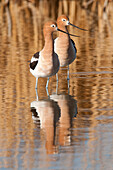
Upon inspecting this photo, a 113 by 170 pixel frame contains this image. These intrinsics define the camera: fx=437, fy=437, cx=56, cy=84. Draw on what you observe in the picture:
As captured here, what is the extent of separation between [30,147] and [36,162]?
0.51 meters

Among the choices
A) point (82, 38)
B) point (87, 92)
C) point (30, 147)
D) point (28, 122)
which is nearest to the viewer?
point (30, 147)

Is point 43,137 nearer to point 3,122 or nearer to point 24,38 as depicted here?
point 3,122

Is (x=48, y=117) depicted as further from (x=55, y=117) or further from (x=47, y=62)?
(x=47, y=62)

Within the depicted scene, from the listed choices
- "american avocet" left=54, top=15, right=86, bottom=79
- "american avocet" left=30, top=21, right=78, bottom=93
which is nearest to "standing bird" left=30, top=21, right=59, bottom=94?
"american avocet" left=30, top=21, right=78, bottom=93

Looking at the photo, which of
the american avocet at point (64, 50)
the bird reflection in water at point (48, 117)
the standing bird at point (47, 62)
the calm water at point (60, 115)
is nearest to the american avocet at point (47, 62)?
the standing bird at point (47, 62)

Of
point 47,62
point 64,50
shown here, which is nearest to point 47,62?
point 47,62

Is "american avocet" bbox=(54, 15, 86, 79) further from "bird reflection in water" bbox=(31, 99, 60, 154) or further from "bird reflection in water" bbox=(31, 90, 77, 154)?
"bird reflection in water" bbox=(31, 99, 60, 154)

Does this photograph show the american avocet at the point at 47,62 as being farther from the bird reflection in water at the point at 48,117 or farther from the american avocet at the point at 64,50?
the american avocet at the point at 64,50

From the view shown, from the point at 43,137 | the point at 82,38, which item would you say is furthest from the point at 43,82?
the point at 82,38

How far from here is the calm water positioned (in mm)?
4793

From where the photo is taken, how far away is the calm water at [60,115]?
15.7 ft

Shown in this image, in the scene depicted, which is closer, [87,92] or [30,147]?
[30,147]

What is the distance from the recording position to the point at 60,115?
6.53 meters

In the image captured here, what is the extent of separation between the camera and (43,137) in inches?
217
